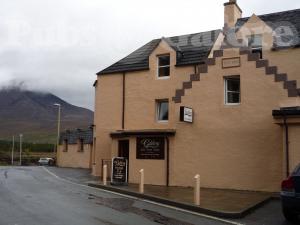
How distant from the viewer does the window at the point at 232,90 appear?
21.8 meters

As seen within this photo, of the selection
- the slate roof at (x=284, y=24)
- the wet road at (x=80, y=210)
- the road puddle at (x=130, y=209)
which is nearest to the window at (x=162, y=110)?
the slate roof at (x=284, y=24)

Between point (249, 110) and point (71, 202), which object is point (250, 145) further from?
point (71, 202)

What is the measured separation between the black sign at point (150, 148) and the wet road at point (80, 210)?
5.94 metres

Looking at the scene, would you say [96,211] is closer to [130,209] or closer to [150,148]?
[130,209]

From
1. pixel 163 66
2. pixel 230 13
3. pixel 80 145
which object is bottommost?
pixel 80 145

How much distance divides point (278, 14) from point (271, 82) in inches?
337

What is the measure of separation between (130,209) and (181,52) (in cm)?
1497

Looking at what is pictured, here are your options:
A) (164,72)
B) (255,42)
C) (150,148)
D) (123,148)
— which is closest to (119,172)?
(150,148)

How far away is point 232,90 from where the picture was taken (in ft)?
72.2

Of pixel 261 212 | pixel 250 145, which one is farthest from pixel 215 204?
pixel 250 145

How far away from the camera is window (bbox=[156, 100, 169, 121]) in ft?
88.8

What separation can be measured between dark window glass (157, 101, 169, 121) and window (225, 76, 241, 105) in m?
5.83

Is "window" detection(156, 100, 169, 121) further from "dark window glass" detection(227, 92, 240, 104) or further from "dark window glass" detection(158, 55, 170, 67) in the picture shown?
"dark window glass" detection(227, 92, 240, 104)

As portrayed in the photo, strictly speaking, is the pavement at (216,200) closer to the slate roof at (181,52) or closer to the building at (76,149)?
the slate roof at (181,52)
